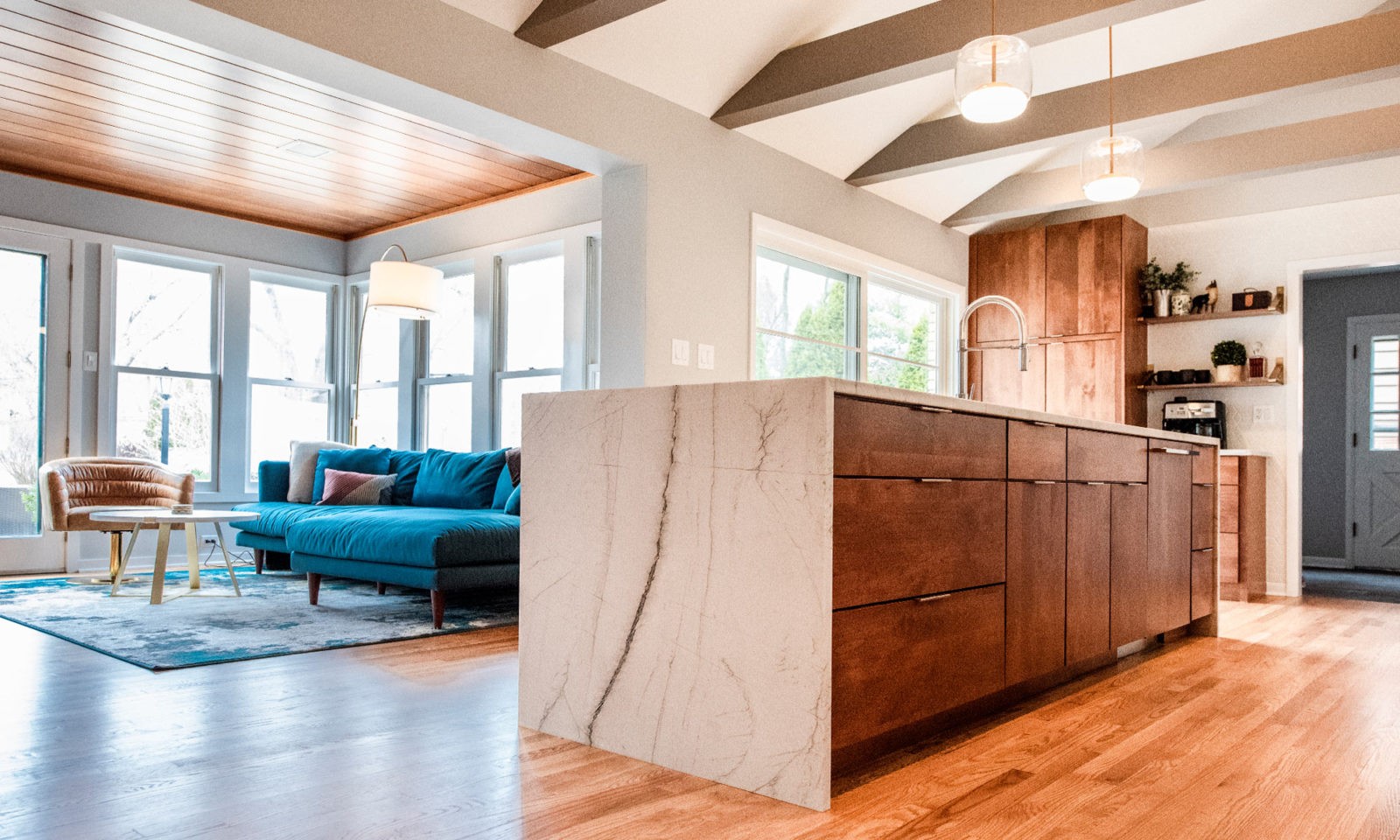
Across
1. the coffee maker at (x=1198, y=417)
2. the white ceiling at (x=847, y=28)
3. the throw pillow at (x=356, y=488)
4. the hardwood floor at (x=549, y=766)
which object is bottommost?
A: the hardwood floor at (x=549, y=766)

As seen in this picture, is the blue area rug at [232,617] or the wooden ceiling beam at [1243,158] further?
the wooden ceiling beam at [1243,158]

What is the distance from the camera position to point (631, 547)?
2262mm

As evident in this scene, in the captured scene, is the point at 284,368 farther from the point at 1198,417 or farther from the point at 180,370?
the point at 1198,417

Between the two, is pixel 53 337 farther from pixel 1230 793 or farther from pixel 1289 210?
pixel 1289 210

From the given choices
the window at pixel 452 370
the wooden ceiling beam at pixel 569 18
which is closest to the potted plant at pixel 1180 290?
the wooden ceiling beam at pixel 569 18

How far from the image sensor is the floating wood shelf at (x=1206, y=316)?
5836 millimetres

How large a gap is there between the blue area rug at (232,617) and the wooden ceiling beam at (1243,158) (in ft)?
12.9

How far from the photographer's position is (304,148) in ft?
17.4

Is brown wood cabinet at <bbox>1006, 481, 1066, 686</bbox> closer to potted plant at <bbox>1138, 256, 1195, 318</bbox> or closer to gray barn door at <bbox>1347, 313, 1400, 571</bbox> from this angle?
potted plant at <bbox>1138, 256, 1195, 318</bbox>

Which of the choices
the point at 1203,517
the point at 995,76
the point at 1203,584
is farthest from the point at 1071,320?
the point at 995,76

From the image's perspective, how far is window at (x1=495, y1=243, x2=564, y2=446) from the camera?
598 centimetres

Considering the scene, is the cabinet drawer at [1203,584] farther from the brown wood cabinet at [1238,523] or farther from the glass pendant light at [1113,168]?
the glass pendant light at [1113,168]

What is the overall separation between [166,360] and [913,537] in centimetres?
592

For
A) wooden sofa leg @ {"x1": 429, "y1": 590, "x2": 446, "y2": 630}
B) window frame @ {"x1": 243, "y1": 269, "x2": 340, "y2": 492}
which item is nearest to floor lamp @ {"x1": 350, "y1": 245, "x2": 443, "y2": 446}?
window frame @ {"x1": 243, "y1": 269, "x2": 340, "y2": 492}
